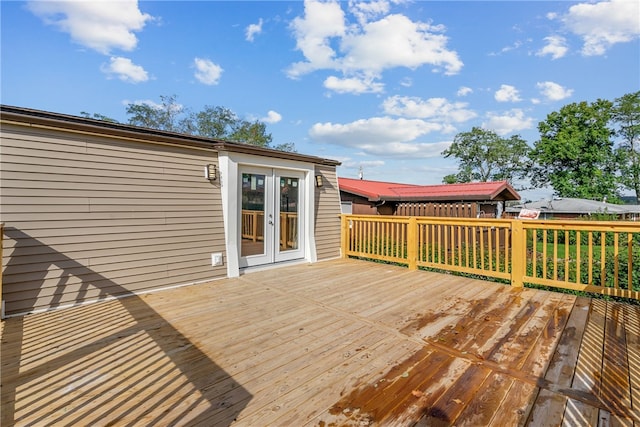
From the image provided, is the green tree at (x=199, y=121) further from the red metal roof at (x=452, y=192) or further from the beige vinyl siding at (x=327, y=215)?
the beige vinyl siding at (x=327, y=215)

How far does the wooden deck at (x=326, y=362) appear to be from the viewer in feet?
5.17

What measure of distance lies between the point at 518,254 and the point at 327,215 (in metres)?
3.41

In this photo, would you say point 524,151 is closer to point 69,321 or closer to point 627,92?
point 627,92

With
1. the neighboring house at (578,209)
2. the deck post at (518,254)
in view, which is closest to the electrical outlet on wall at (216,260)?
the deck post at (518,254)

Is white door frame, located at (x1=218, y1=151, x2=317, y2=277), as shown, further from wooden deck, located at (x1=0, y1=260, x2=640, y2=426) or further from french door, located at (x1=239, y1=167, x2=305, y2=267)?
wooden deck, located at (x1=0, y1=260, x2=640, y2=426)

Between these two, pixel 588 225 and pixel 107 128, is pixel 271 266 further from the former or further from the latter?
pixel 588 225

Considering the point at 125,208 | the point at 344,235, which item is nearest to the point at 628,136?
the point at 344,235

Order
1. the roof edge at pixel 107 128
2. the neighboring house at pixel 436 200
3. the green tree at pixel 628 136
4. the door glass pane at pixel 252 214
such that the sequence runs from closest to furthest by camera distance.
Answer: the roof edge at pixel 107 128, the door glass pane at pixel 252 214, the neighboring house at pixel 436 200, the green tree at pixel 628 136

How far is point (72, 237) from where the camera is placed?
337 centimetres

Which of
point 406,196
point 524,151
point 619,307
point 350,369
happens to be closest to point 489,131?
point 524,151

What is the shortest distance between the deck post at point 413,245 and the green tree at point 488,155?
79.5 ft

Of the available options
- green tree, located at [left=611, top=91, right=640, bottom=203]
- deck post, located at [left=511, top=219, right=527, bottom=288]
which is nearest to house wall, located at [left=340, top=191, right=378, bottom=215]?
deck post, located at [left=511, top=219, right=527, bottom=288]

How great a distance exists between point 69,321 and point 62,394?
5.03 feet

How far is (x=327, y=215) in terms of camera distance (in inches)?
245
